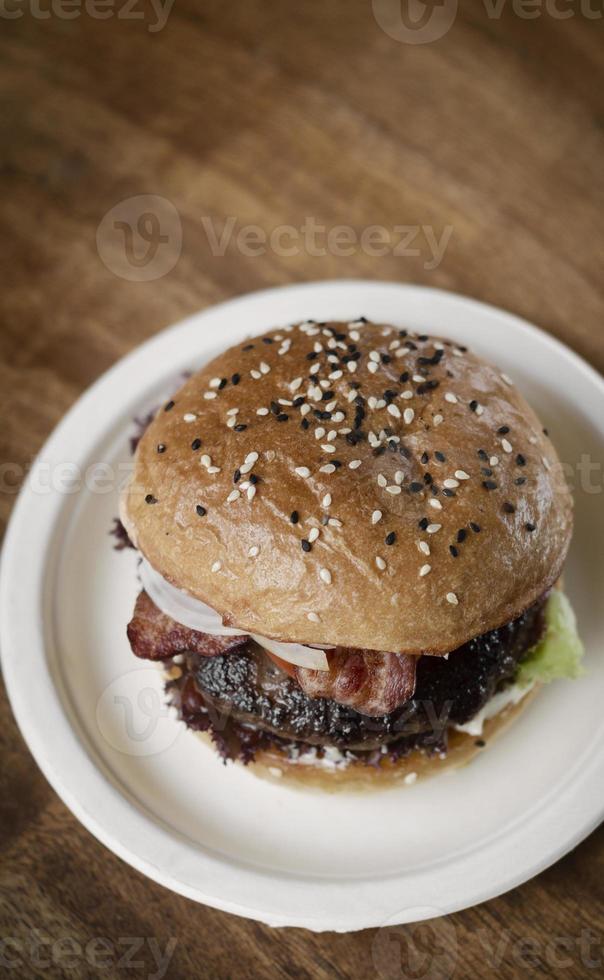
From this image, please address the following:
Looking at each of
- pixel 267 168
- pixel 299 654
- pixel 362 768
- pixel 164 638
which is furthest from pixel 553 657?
pixel 267 168

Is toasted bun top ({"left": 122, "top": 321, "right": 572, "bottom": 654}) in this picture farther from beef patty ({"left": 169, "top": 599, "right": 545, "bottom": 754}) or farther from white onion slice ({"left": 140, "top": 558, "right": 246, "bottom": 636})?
beef patty ({"left": 169, "top": 599, "right": 545, "bottom": 754})

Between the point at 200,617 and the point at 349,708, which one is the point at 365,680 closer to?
the point at 349,708

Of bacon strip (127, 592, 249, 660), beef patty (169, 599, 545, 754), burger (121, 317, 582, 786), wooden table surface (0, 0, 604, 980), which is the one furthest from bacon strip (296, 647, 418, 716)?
wooden table surface (0, 0, 604, 980)

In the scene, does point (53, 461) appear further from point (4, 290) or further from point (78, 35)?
point (78, 35)

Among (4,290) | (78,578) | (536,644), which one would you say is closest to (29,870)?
(78,578)

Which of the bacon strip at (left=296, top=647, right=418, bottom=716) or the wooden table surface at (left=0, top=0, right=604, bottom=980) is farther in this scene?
the wooden table surface at (left=0, top=0, right=604, bottom=980)
